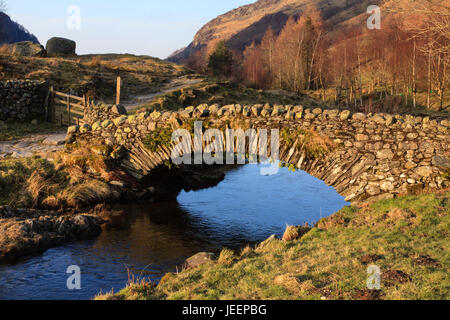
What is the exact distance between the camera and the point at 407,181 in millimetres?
10320

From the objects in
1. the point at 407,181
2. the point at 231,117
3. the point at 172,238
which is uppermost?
the point at 231,117

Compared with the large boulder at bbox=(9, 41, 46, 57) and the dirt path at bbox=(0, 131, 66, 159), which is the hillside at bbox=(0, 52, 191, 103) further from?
the dirt path at bbox=(0, 131, 66, 159)

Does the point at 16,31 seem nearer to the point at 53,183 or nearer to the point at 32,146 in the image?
the point at 32,146

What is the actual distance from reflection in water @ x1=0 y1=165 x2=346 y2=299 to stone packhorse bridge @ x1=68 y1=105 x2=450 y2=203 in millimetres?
2484

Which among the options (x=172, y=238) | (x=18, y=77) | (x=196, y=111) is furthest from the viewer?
(x=18, y=77)

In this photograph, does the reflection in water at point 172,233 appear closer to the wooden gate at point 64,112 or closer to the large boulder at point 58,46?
the wooden gate at point 64,112

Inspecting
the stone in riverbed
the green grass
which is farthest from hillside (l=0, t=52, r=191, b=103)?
the stone in riverbed

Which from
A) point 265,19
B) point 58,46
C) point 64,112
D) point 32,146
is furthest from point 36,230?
point 265,19

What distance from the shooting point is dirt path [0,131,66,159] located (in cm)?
1630

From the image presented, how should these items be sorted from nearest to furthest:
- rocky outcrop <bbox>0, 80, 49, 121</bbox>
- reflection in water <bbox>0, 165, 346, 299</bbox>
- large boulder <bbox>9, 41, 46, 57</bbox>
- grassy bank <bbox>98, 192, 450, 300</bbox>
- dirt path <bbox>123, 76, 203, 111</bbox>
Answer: grassy bank <bbox>98, 192, 450, 300</bbox> → reflection in water <bbox>0, 165, 346, 299</bbox> → rocky outcrop <bbox>0, 80, 49, 121</bbox> → dirt path <bbox>123, 76, 203, 111</bbox> → large boulder <bbox>9, 41, 46, 57</bbox>
